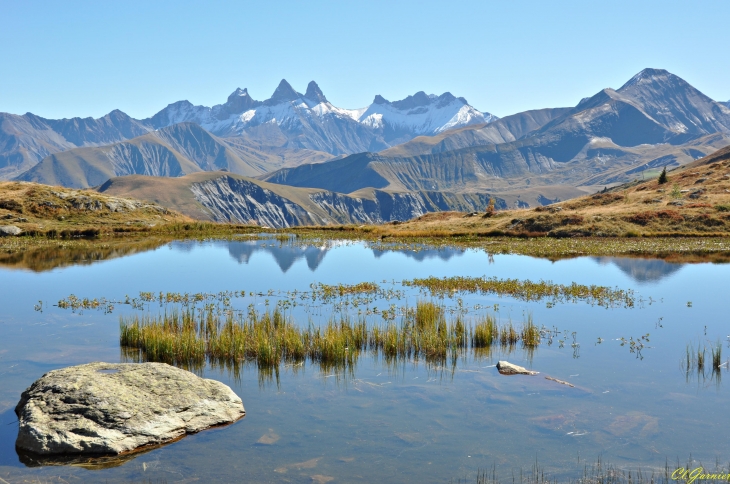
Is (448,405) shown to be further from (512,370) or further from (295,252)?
(295,252)

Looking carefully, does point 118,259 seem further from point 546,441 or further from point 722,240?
point 722,240

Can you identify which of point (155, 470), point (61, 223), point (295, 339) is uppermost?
point (61, 223)

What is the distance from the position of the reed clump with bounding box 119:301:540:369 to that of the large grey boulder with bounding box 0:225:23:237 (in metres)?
62.0

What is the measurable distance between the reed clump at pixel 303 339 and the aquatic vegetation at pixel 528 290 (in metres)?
9.73

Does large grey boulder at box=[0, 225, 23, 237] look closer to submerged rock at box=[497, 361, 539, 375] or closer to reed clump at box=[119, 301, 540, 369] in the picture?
reed clump at box=[119, 301, 540, 369]

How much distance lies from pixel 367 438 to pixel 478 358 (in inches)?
386

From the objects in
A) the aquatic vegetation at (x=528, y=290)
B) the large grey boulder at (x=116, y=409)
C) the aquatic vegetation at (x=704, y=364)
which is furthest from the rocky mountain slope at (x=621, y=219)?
the large grey boulder at (x=116, y=409)

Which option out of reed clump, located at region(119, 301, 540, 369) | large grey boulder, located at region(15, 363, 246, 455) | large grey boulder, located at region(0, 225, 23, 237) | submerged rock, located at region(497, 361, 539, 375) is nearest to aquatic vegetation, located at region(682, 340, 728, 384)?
submerged rock, located at region(497, 361, 539, 375)

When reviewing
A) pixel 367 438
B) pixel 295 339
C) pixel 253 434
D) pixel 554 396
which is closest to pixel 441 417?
pixel 367 438

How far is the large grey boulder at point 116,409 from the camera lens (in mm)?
17766

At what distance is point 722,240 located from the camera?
247 feet
